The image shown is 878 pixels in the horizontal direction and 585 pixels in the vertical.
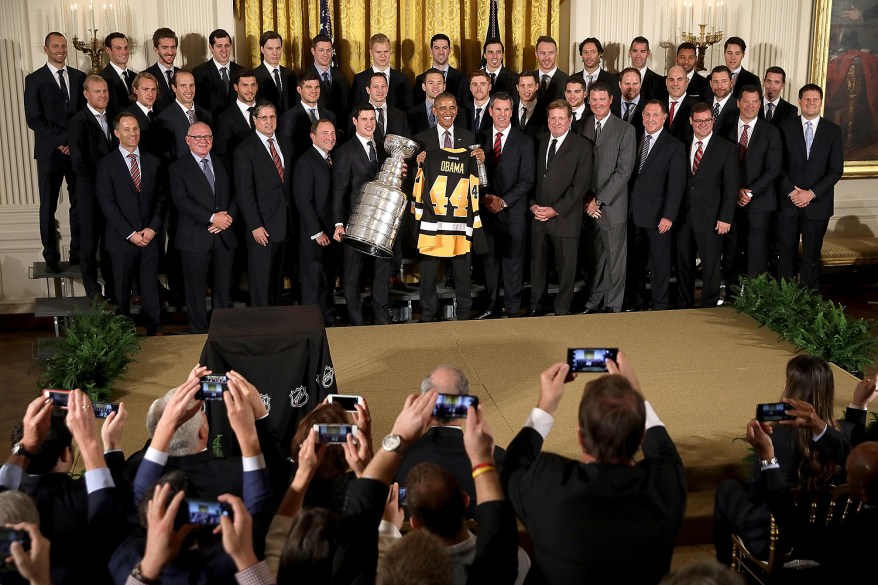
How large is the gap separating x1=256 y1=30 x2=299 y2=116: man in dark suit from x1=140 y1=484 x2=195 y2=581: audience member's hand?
634 centimetres

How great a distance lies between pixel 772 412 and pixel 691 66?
6344 millimetres

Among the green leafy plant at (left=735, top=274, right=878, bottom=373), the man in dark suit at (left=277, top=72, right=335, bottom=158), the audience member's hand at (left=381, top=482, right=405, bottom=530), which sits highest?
the man in dark suit at (left=277, top=72, right=335, bottom=158)

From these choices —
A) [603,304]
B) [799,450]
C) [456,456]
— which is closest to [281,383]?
[456,456]

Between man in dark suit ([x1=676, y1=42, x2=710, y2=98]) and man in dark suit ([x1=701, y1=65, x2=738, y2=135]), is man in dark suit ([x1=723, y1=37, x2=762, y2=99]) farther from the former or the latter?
man in dark suit ([x1=701, y1=65, x2=738, y2=135])

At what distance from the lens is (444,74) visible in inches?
364

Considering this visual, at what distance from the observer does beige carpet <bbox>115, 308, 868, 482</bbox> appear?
5758mm

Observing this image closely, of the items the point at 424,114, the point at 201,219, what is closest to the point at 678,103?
the point at 424,114

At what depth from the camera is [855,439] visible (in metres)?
4.38

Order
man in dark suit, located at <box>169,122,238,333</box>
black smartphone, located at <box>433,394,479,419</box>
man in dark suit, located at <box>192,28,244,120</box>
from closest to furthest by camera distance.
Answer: black smartphone, located at <box>433,394,479,419</box> → man in dark suit, located at <box>169,122,238,333</box> → man in dark suit, located at <box>192,28,244,120</box>

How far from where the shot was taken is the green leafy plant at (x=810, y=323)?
665 centimetres

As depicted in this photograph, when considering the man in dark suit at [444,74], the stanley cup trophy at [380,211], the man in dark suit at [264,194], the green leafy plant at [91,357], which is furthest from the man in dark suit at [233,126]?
the green leafy plant at [91,357]

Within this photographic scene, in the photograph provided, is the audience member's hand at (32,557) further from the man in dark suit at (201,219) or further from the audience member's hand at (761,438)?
the man in dark suit at (201,219)

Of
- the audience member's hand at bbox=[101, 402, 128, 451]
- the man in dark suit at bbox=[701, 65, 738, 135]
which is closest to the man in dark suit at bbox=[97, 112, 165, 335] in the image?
the audience member's hand at bbox=[101, 402, 128, 451]

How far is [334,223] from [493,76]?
232 centimetres
